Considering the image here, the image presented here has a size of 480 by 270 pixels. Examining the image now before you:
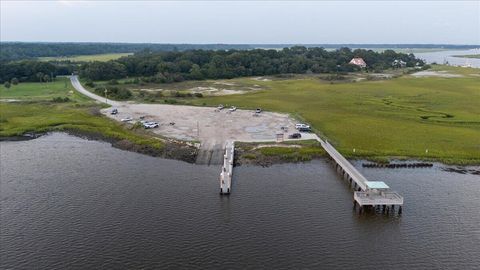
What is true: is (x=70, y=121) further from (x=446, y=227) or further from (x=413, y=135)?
(x=446, y=227)

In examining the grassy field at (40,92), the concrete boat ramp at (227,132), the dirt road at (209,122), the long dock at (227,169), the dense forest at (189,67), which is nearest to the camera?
the concrete boat ramp at (227,132)

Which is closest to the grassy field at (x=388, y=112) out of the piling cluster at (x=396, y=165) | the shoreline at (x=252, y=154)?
the shoreline at (x=252, y=154)

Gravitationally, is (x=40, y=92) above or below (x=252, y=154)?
above

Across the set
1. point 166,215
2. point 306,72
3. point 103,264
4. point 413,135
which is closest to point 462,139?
point 413,135

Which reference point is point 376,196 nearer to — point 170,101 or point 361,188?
point 361,188

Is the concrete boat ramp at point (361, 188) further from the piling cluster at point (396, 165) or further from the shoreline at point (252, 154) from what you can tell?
the piling cluster at point (396, 165)

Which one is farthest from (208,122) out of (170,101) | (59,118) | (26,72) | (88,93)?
(26,72)
